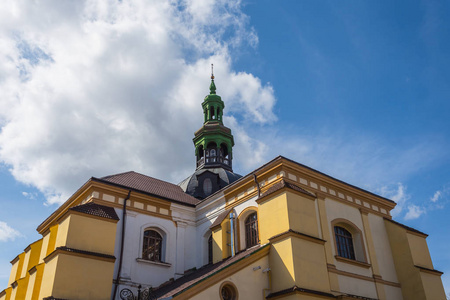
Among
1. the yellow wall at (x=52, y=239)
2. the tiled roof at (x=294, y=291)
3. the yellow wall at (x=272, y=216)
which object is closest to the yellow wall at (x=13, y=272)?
the yellow wall at (x=52, y=239)

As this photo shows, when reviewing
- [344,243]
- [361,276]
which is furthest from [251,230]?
[361,276]

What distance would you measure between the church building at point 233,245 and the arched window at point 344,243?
2.6 inches

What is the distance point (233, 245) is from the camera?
55.4 ft

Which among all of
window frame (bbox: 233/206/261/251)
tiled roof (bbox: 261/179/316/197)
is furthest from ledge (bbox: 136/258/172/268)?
tiled roof (bbox: 261/179/316/197)

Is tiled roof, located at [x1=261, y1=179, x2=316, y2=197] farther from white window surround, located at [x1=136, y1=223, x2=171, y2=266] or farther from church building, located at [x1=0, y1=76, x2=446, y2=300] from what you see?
white window surround, located at [x1=136, y1=223, x2=171, y2=266]

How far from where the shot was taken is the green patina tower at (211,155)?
24594 mm

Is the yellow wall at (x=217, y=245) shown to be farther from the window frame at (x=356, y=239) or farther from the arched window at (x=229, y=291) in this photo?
the window frame at (x=356, y=239)

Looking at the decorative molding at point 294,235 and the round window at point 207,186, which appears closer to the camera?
the decorative molding at point 294,235

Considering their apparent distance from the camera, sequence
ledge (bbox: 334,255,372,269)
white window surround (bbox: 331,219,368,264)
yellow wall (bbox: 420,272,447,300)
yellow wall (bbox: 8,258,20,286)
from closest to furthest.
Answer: ledge (bbox: 334,255,372,269), yellow wall (bbox: 420,272,447,300), white window surround (bbox: 331,219,368,264), yellow wall (bbox: 8,258,20,286)

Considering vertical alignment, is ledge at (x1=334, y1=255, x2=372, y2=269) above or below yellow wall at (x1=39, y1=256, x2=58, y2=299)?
above

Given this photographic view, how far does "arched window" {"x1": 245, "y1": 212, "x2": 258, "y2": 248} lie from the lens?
16547mm

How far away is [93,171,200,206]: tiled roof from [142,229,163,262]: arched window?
5.66 feet

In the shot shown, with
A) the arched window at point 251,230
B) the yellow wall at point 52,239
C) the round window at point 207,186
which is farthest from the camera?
the round window at point 207,186

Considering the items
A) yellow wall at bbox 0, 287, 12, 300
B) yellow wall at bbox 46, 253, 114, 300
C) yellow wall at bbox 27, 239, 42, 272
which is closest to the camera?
yellow wall at bbox 46, 253, 114, 300
